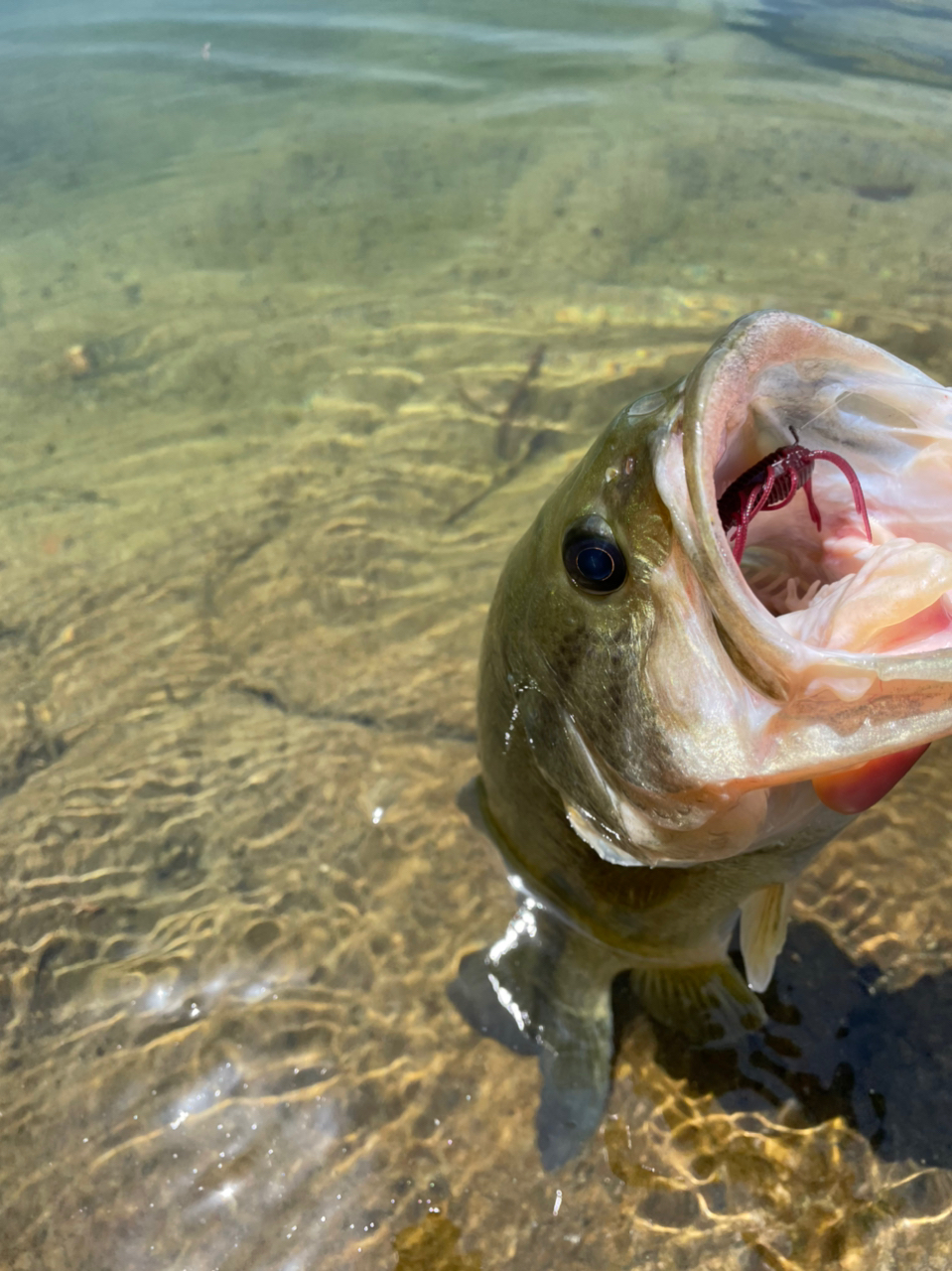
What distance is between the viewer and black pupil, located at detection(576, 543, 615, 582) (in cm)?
147

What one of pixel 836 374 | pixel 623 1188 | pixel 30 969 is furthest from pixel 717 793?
pixel 30 969

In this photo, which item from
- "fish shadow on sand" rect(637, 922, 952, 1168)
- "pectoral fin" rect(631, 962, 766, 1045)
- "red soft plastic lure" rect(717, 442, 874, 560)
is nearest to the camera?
"red soft plastic lure" rect(717, 442, 874, 560)

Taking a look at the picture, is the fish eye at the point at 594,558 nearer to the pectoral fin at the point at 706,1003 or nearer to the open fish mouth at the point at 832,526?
the open fish mouth at the point at 832,526

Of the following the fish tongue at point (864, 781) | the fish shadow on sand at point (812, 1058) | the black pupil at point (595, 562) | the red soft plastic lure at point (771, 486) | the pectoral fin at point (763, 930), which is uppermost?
the red soft plastic lure at point (771, 486)

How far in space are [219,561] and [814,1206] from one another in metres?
3.14

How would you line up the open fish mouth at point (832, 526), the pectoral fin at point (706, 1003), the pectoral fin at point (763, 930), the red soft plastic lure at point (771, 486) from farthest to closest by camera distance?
the pectoral fin at point (706, 1003)
the pectoral fin at point (763, 930)
the red soft plastic lure at point (771, 486)
the open fish mouth at point (832, 526)

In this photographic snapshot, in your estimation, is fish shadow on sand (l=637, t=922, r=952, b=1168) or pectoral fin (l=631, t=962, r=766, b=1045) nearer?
fish shadow on sand (l=637, t=922, r=952, b=1168)

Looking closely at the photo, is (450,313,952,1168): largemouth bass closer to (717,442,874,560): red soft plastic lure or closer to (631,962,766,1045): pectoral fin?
(717,442,874,560): red soft plastic lure

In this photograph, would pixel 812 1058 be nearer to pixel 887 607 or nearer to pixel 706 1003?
pixel 706 1003

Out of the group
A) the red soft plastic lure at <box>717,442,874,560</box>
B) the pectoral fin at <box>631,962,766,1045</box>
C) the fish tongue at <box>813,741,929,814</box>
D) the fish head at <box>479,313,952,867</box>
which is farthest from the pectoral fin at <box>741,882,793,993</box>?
the red soft plastic lure at <box>717,442,874,560</box>

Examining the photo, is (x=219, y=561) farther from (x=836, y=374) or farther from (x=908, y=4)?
(x=908, y=4)

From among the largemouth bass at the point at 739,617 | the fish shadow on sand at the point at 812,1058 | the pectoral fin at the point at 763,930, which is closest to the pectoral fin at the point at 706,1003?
the fish shadow on sand at the point at 812,1058

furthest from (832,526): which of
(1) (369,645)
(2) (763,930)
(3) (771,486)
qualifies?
(1) (369,645)

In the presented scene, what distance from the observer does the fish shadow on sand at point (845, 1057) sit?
226cm
